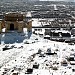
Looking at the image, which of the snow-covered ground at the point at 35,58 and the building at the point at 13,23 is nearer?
the snow-covered ground at the point at 35,58

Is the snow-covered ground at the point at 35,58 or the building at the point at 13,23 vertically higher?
the building at the point at 13,23

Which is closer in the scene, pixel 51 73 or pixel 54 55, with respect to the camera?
pixel 51 73

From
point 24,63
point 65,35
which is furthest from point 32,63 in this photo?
point 65,35

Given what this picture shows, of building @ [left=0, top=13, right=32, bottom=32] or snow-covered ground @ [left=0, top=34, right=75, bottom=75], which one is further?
building @ [left=0, top=13, right=32, bottom=32]

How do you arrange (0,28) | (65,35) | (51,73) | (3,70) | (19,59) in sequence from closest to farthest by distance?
(51,73)
(3,70)
(19,59)
(0,28)
(65,35)

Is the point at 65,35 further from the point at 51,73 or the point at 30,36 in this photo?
the point at 51,73

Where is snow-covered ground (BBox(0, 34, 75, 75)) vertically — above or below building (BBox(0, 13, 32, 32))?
below

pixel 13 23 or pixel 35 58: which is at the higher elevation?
pixel 13 23

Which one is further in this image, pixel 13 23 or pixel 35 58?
pixel 13 23
